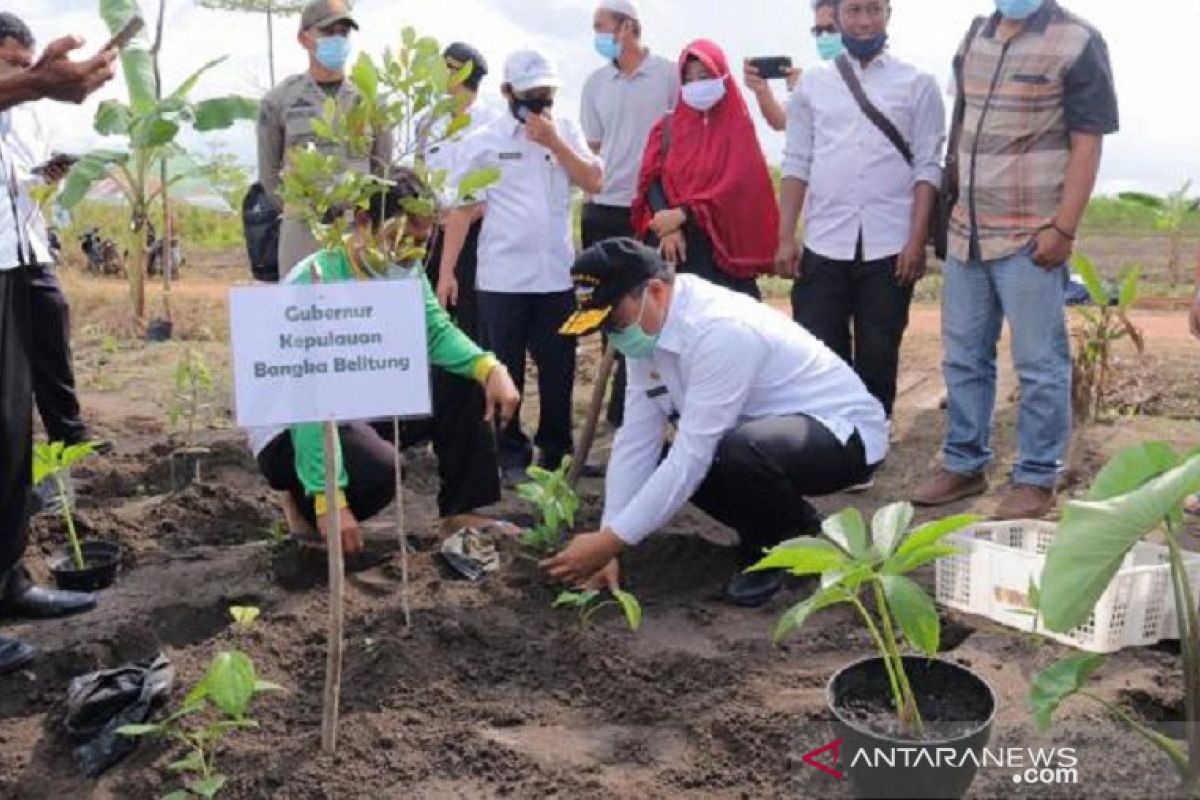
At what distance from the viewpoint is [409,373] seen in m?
2.60

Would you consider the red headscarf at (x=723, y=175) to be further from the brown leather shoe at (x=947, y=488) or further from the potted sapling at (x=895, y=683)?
the potted sapling at (x=895, y=683)

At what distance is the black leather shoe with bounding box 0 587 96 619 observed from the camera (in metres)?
3.40

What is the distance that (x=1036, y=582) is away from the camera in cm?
300

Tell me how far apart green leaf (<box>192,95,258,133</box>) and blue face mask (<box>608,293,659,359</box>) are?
3649 millimetres

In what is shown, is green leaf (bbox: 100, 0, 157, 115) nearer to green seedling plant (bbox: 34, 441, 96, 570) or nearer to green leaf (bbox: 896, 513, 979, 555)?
green seedling plant (bbox: 34, 441, 96, 570)

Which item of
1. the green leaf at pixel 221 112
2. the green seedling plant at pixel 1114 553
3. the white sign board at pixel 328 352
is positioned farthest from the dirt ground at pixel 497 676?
the green leaf at pixel 221 112

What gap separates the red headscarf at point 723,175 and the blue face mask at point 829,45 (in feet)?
1.52

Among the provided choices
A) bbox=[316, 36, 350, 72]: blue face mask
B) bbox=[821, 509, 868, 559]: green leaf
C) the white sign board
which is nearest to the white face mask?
bbox=[316, 36, 350, 72]: blue face mask

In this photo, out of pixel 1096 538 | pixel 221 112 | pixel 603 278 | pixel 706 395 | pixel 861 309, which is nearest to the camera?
pixel 1096 538

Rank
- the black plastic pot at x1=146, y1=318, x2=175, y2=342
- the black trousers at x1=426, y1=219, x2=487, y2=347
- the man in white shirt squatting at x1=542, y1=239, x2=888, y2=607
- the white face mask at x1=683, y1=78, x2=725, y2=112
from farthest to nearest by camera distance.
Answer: the black plastic pot at x1=146, y1=318, x2=175, y2=342, the black trousers at x1=426, y1=219, x2=487, y2=347, the white face mask at x1=683, y1=78, x2=725, y2=112, the man in white shirt squatting at x1=542, y1=239, x2=888, y2=607

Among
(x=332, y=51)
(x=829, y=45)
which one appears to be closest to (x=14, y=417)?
(x=332, y=51)

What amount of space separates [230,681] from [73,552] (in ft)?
5.43

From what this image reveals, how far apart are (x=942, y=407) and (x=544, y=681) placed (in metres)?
3.25

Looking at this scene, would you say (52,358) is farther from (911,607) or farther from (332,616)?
(911,607)
